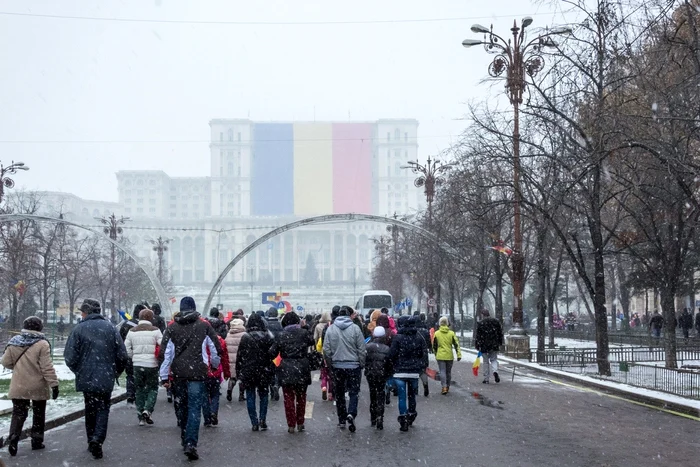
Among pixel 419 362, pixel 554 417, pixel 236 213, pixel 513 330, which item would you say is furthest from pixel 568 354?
pixel 236 213

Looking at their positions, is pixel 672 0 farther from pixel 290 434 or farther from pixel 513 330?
pixel 513 330

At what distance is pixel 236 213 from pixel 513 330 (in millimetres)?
171806

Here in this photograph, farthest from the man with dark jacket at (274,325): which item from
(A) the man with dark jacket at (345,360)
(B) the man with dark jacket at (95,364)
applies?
(B) the man with dark jacket at (95,364)

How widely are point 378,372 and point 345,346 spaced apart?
681mm

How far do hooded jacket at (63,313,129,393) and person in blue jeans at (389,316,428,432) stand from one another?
13.5 ft

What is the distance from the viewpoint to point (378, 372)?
12906 mm

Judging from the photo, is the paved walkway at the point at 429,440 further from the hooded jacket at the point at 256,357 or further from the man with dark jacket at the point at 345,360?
the hooded jacket at the point at 256,357

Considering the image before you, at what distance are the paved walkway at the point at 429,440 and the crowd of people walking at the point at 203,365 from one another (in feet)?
1.13

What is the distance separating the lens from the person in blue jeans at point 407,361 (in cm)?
1274

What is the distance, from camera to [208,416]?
13055 millimetres

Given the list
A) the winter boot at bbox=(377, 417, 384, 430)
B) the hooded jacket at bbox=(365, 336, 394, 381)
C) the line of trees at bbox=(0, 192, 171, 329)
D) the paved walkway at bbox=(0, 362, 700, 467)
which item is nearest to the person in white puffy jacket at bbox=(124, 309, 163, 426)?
the paved walkway at bbox=(0, 362, 700, 467)

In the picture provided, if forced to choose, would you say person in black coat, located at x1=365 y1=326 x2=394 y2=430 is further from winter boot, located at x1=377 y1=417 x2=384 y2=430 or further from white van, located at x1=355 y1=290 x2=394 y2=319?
white van, located at x1=355 y1=290 x2=394 y2=319

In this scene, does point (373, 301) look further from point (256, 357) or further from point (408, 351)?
point (256, 357)

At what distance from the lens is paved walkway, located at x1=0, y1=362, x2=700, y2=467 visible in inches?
395
